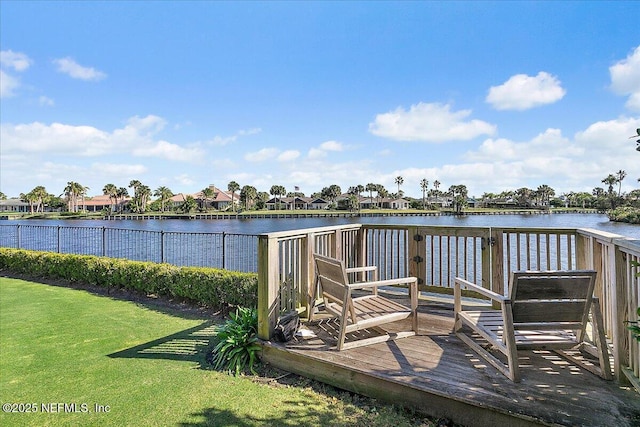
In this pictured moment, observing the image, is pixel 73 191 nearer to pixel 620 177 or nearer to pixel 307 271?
pixel 307 271

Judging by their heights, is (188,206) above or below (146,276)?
above

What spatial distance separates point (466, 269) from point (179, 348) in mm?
3718

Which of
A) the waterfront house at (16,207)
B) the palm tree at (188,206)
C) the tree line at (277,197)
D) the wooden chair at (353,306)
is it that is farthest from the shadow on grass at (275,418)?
the waterfront house at (16,207)

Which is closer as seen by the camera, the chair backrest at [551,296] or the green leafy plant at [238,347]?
the chair backrest at [551,296]

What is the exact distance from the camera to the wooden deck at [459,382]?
78.9 inches

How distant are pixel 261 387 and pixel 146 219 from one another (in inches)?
2640

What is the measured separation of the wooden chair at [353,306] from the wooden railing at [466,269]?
1.30 ft

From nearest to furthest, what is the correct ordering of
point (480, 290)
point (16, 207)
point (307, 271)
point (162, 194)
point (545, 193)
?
point (480, 290), point (307, 271), point (545, 193), point (162, 194), point (16, 207)

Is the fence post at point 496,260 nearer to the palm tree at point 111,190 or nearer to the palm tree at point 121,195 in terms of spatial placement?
the palm tree at point 111,190

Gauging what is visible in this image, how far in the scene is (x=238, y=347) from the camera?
3377mm

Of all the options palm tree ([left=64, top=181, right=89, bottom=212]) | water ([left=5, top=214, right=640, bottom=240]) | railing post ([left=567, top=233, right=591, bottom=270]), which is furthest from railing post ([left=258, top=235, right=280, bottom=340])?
palm tree ([left=64, top=181, right=89, bottom=212])

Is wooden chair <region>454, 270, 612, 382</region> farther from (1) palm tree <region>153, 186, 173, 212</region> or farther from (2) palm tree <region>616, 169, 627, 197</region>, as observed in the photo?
(1) palm tree <region>153, 186, 173, 212</region>

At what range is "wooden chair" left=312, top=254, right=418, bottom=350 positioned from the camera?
294 cm

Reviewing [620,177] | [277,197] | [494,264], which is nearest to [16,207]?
[277,197]
